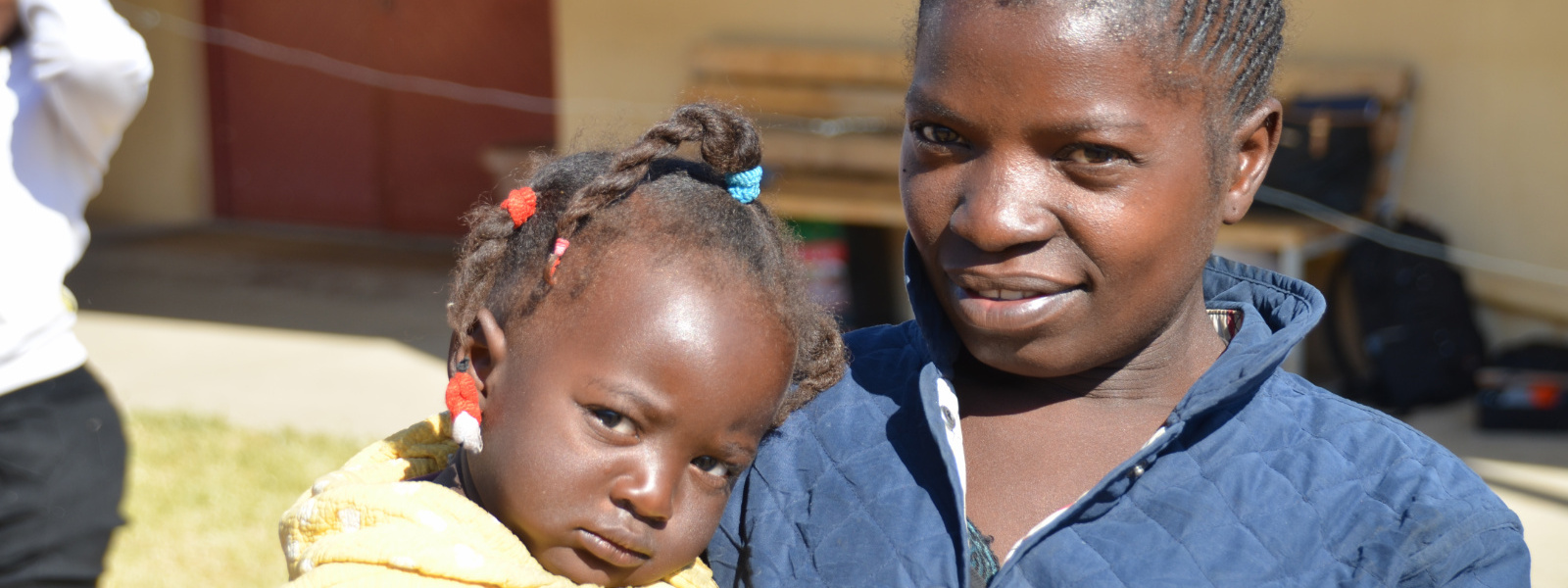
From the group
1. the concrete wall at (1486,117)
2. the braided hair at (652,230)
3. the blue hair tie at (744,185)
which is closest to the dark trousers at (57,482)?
the braided hair at (652,230)

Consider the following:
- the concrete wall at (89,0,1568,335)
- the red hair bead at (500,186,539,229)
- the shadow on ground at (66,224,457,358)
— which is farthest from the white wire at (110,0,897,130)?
the red hair bead at (500,186,539,229)

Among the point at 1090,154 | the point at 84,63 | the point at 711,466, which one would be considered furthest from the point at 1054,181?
the point at 84,63

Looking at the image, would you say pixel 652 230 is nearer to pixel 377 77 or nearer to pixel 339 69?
pixel 377 77

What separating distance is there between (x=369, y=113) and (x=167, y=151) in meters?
1.68

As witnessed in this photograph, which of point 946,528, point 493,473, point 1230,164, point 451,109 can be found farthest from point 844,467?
point 451,109

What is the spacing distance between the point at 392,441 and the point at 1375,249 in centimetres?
428

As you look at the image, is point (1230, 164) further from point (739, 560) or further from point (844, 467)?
point (739, 560)

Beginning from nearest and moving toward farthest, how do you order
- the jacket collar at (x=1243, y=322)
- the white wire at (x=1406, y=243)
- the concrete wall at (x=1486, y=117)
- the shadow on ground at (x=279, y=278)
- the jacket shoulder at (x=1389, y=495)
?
the jacket shoulder at (x=1389, y=495)
the jacket collar at (x=1243, y=322)
the concrete wall at (x=1486, y=117)
the white wire at (x=1406, y=243)
the shadow on ground at (x=279, y=278)

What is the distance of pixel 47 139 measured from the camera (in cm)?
241

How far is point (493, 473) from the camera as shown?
1510mm

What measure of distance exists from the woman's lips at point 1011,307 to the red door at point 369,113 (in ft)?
22.7

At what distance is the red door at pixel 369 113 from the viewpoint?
8.30 meters

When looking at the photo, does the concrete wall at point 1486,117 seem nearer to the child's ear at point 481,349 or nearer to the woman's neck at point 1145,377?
the woman's neck at point 1145,377

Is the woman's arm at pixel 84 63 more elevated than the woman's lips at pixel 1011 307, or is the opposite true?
the woman's lips at pixel 1011 307
